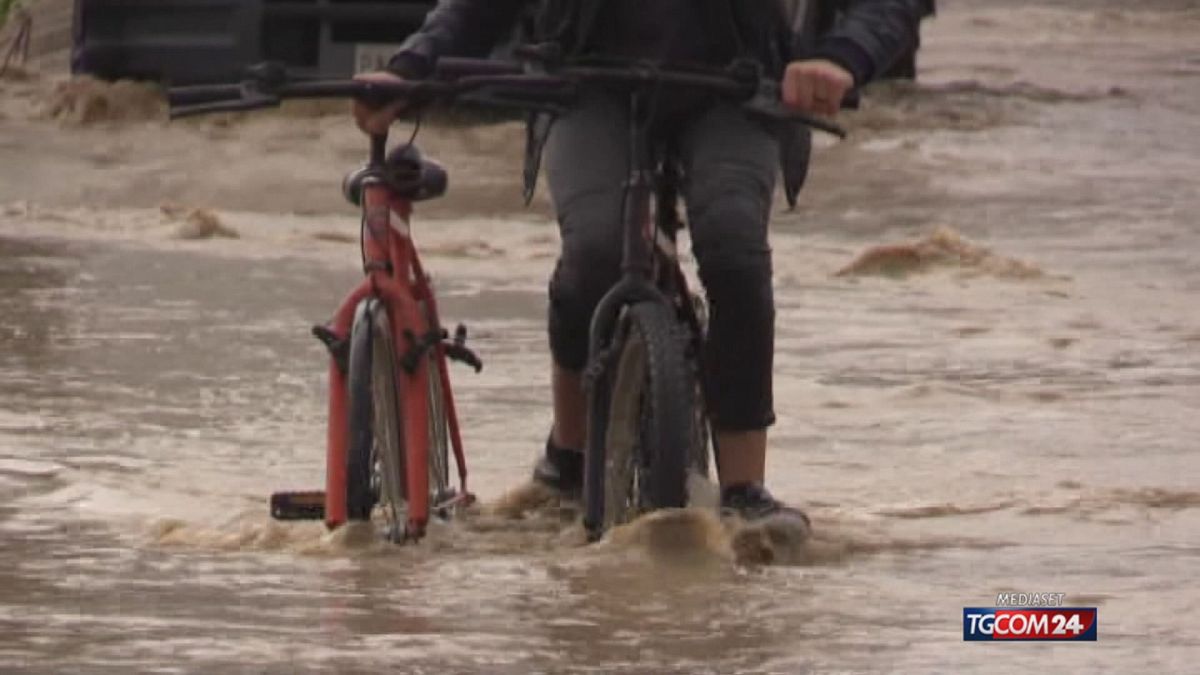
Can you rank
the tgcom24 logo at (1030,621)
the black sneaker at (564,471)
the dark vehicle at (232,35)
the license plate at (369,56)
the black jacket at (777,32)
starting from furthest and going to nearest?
the dark vehicle at (232,35)
the license plate at (369,56)
the black sneaker at (564,471)
the black jacket at (777,32)
the tgcom24 logo at (1030,621)

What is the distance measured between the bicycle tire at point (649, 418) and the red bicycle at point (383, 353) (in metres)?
0.37

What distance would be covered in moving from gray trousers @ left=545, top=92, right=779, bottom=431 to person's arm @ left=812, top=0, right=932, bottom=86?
0.80 feet

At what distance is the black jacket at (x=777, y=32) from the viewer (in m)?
7.20

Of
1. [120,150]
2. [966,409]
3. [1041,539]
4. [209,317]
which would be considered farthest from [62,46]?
[1041,539]

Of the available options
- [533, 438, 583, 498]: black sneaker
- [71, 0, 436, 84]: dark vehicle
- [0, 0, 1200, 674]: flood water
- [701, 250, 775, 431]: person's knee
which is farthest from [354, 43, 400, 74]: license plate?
[701, 250, 775, 431]: person's knee

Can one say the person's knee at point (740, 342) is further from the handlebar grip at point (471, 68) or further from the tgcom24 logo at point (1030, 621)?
the tgcom24 logo at point (1030, 621)

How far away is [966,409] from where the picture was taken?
10.0 m

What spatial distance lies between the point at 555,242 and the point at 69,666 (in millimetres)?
9143

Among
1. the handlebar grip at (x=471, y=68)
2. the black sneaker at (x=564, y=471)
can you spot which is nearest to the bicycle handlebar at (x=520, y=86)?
the handlebar grip at (x=471, y=68)

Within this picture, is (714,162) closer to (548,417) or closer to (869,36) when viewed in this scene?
(869,36)

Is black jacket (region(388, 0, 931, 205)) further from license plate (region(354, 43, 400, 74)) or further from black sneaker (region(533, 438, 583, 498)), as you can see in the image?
license plate (region(354, 43, 400, 74))

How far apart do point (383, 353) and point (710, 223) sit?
0.68 m

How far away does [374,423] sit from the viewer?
7.18 metres

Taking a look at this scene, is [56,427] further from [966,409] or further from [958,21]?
[958,21]
